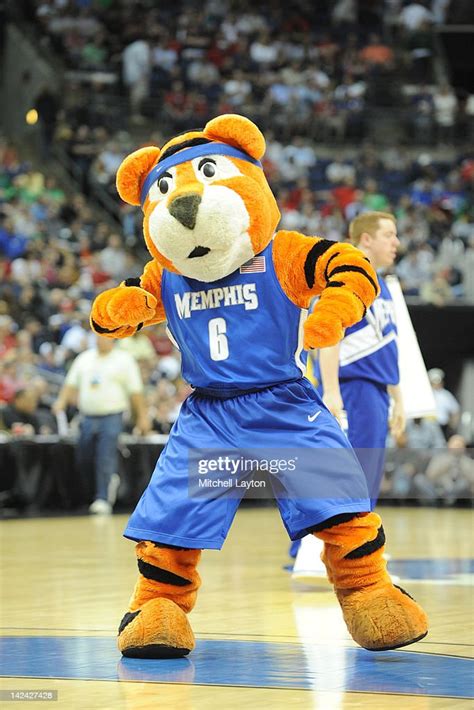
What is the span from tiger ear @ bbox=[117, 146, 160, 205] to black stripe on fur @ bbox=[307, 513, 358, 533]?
1.42m

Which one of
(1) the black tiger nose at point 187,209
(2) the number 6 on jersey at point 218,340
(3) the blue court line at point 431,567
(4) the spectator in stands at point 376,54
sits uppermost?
(4) the spectator in stands at point 376,54

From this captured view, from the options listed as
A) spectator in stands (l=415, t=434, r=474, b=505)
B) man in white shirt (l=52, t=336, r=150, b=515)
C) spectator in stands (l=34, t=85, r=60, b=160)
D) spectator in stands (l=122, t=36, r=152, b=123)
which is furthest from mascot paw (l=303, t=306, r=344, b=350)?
spectator in stands (l=122, t=36, r=152, b=123)

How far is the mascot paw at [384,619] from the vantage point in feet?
15.5

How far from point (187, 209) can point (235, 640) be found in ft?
5.34

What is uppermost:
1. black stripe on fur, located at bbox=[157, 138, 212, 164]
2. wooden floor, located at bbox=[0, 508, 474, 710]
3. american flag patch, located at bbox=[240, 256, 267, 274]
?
black stripe on fur, located at bbox=[157, 138, 212, 164]

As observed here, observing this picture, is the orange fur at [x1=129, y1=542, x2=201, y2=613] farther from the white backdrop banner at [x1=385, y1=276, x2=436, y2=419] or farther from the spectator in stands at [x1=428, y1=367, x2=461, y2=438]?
the spectator in stands at [x1=428, y1=367, x2=461, y2=438]

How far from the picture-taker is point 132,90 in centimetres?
2148

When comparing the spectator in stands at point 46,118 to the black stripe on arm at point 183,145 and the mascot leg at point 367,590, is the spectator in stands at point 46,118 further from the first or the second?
the mascot leg at point 367,590

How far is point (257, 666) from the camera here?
4562mm

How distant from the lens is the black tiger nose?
4863 millimetres

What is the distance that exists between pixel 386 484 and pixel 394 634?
10.8 meters

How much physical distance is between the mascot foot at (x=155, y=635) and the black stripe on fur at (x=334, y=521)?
0.57 m

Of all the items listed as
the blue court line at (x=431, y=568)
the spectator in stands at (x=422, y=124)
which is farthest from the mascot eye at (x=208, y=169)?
the spectator in stands at (x=422, y=124)

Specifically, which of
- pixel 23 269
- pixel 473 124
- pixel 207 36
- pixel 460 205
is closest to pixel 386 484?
pixel 23 269
